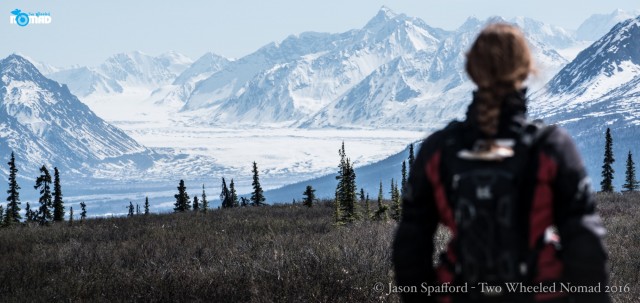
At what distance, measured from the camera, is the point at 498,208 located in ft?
10.8

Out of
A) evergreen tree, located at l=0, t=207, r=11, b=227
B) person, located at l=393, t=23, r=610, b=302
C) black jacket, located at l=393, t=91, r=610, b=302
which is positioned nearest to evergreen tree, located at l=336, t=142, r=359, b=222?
evergreen tree, located at l=0, t=207, r=11, b=227

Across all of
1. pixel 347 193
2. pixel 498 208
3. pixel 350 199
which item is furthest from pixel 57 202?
pixel 498 208

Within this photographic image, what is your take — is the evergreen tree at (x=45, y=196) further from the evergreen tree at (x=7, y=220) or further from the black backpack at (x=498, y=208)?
the black backpack at (x=498, y=208)

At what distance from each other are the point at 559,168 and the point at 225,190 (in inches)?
2374

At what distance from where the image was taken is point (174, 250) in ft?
40.5

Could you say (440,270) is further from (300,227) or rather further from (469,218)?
(300,227)

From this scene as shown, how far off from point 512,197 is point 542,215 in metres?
0.19

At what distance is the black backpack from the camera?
329cm

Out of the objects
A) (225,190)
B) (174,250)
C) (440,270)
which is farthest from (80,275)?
(225,190)

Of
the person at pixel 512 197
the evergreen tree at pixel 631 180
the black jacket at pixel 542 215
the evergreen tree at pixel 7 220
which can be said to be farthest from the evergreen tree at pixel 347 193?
the evergreen tree at pixel 631 180

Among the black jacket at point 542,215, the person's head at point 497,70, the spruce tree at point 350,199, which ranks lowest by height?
the spruce tree at point 350,199

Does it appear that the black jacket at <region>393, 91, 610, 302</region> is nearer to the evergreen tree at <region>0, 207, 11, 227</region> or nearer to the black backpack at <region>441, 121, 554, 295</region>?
the black backpack at <region>441, 121, 554, 295</region>

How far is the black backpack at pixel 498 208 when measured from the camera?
329 cm

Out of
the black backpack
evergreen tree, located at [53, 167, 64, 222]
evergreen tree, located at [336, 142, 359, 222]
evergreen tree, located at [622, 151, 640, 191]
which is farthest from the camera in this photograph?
evergreen tree, located at [622, 151, 640, 191]
